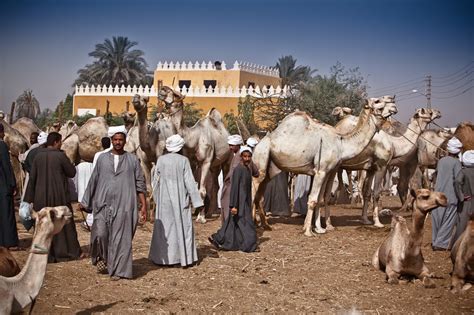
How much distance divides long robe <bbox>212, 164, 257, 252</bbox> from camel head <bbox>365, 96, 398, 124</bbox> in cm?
346

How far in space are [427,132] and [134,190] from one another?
1076cm

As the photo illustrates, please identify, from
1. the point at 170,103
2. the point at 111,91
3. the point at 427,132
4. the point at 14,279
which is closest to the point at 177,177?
the point at 14,279

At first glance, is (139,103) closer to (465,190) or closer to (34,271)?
(465,190)

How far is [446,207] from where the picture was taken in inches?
422

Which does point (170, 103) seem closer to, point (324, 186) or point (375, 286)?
point (324, 186)

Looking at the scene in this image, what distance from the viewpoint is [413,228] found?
834 cm

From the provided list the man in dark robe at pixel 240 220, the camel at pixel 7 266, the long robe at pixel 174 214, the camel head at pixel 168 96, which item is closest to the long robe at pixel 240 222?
the man in dark robe at pixel 240 220

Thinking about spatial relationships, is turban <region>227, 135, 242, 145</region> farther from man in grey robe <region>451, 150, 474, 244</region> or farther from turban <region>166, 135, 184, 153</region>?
man in grey robe <region>451, 150, 474, 244</region>

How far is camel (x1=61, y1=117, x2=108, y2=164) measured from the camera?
16391 mm

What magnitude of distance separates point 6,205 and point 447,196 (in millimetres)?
6348

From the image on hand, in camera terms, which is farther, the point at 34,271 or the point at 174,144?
the point at 174,144

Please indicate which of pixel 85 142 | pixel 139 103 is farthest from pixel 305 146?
pixel 85 142

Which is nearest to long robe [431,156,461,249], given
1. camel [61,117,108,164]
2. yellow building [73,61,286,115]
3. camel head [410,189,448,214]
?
camel head [410,189,448,214]

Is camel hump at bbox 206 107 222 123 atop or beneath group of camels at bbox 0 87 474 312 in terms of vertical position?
atop
